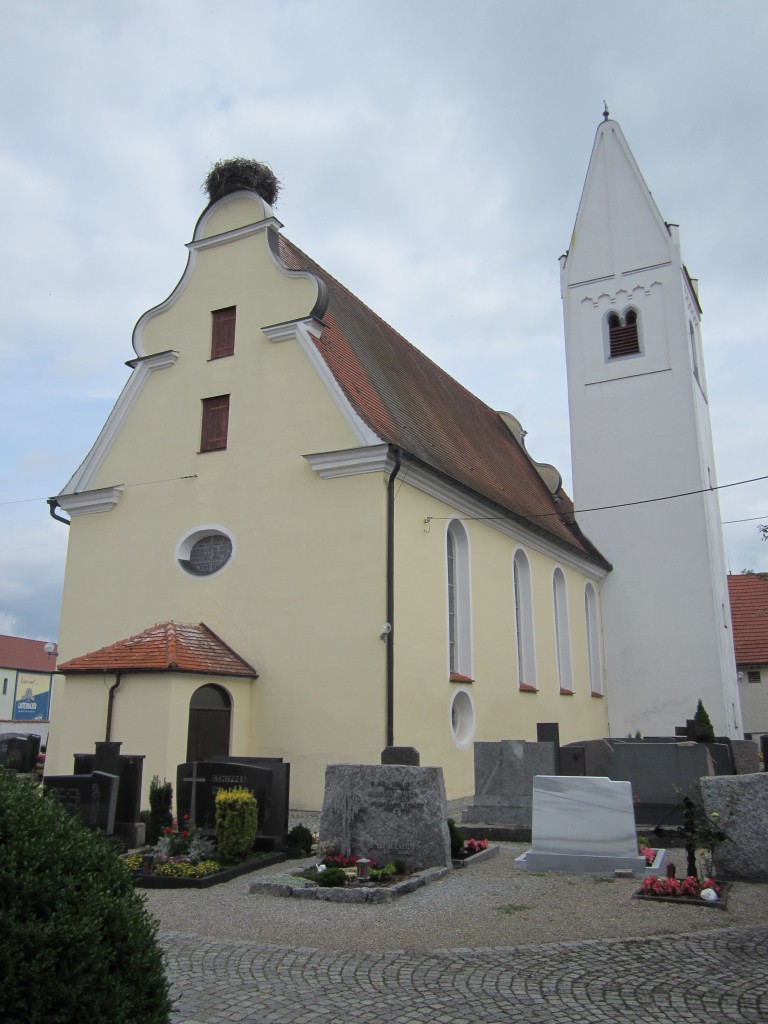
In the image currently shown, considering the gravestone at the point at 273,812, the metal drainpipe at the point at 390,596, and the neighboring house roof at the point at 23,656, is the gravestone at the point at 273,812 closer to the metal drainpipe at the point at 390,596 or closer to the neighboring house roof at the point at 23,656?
the metal drainpipe at the point at 390,596

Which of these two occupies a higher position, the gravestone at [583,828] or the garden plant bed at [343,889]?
the gravestone at [583,828]

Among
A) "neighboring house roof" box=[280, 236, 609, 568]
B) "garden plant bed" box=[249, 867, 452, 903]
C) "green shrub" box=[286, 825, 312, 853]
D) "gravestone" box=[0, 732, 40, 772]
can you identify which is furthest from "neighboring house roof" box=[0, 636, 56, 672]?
"garden plant bed" box=[249, 867, 452, 903]

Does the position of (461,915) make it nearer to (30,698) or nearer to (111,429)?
(111,429)

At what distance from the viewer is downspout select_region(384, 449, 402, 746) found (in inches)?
518

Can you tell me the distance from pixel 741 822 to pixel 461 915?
3.03 meters

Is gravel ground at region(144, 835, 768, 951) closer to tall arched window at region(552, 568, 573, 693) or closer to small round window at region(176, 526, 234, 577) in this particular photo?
small round window at region(176, 526, 234, 577)

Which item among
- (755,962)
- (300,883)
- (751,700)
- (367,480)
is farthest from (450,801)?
(751,700)

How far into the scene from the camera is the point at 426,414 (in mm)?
18547

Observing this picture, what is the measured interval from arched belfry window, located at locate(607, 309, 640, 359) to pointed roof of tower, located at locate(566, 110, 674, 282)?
145 cm

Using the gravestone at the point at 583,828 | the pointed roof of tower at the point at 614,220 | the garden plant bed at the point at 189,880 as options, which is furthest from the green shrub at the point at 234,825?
the pointed roof of tower at the point at 614,220

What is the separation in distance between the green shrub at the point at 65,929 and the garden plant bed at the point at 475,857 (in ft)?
20.9

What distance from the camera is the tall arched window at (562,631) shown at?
21.2m

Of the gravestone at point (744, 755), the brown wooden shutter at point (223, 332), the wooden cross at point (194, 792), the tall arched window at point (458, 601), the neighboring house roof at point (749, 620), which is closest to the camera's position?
the wooden cross at point (194, 792)

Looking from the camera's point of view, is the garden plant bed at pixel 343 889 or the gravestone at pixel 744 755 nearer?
the garden plant bed at pixel 343 889
